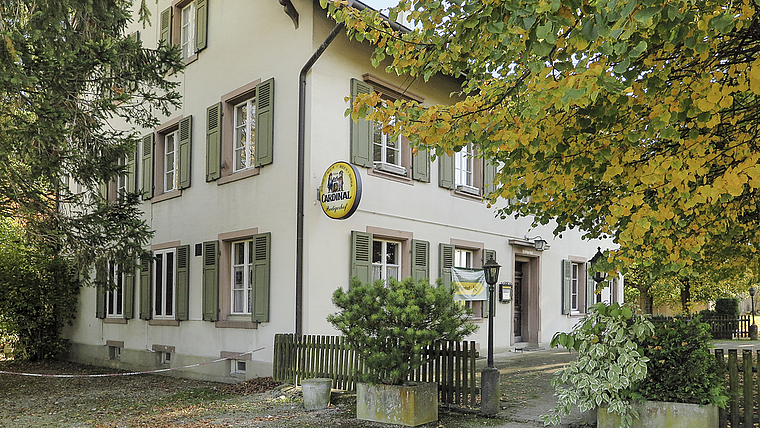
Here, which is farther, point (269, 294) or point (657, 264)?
point (269, 294)

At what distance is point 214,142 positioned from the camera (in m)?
13.5

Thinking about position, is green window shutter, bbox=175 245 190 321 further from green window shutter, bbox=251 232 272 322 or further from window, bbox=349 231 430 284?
window, bbox=349 231 430 284

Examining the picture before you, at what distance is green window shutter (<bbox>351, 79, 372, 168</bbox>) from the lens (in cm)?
1201

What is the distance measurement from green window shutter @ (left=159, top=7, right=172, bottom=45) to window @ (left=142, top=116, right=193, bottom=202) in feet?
6.80

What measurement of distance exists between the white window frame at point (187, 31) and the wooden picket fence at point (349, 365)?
7.72 meters

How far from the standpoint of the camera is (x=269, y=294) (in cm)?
1181

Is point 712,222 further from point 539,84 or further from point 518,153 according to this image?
point 539,84

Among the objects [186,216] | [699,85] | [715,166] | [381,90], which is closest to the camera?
[699,85]


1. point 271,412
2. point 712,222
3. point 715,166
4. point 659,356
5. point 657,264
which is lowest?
point 271,412

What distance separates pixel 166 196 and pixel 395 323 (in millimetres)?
8913

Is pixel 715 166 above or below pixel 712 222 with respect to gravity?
above

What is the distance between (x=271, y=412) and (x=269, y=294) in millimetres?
3011

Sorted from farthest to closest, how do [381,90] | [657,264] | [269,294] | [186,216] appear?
[186,216], [381,90], [269,294], [657,264]

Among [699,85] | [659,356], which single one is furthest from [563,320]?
[699,85]
